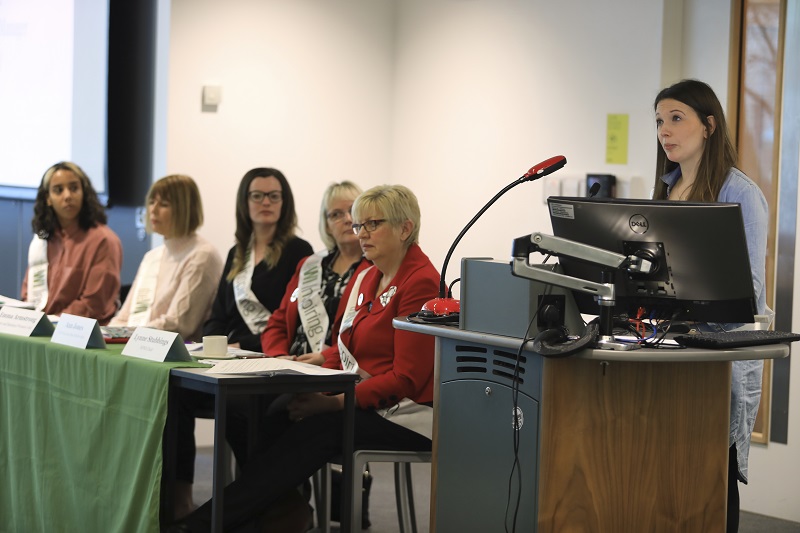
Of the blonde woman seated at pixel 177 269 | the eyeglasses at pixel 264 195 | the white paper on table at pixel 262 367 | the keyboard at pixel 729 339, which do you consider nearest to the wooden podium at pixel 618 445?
the keyboard at pixel 729 339

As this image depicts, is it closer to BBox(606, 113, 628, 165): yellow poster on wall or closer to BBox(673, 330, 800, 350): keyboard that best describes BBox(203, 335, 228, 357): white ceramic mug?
BBox(673, 330, 800, 350): keyboard

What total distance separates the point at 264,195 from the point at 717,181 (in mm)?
2079

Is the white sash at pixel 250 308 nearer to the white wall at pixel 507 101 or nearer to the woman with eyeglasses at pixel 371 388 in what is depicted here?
the woman with eyeglasses at pixel 371 388

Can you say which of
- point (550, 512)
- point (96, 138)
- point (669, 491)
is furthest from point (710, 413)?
point (96, 138)

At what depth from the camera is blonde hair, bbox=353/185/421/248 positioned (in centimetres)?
330

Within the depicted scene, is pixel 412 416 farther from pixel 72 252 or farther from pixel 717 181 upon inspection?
pixel 72 252

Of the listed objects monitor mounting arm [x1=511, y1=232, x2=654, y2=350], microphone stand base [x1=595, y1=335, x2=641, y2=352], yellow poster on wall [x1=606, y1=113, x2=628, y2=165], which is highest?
yellow poster on wall [x1=606, y1=113, x2=628, y2=165]

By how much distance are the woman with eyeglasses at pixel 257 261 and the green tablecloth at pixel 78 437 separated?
90 centimetres

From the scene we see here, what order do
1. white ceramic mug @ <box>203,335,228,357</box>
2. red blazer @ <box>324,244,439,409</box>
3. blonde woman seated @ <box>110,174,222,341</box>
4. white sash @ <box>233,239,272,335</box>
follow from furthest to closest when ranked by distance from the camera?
blonde woman seated @ <box>110,174,222,341</box> < white sash @ <box>233,239,272,335</box> < white ceramic mug @ <box>203,335,228,357</box> < red blazer @ <box>324,244,439,409</box>

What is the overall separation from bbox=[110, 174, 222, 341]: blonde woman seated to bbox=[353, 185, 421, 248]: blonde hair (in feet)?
4.13

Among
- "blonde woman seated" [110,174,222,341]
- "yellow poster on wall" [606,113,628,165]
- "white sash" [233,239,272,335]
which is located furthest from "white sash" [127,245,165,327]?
"yellow poster on wall" [606,113,628,165]

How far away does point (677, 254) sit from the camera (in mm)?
2260

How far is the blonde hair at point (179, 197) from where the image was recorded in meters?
4.47

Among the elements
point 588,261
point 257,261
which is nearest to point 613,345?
point 588,261
